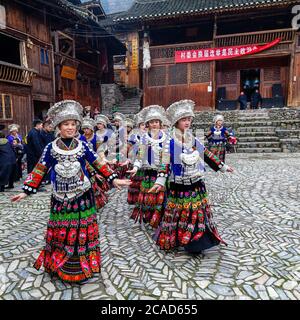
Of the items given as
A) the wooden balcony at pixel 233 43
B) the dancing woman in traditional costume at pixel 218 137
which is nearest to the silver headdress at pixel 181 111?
the dancing woman in traditional costume at pixel 218 137

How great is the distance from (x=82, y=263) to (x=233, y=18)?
60.2 ft

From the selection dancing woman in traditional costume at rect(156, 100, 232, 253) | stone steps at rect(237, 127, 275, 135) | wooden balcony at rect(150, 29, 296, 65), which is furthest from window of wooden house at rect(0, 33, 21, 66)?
dancing woman in traditional costume at rect(156, 100, 232, 253)

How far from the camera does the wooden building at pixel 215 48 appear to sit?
639 inches

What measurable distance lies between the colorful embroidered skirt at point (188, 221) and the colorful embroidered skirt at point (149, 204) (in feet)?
2.91

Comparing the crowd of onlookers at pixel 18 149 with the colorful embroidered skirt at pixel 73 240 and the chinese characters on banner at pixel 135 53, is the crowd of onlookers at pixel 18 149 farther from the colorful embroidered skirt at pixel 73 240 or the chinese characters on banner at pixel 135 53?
the chinese characters on banner at pixel 135 53

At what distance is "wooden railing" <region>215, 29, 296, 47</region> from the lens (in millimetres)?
16062

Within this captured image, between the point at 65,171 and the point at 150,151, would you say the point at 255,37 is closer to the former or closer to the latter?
the point at 150,151

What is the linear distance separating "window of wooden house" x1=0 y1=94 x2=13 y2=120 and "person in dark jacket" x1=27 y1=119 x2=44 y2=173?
13.9ft

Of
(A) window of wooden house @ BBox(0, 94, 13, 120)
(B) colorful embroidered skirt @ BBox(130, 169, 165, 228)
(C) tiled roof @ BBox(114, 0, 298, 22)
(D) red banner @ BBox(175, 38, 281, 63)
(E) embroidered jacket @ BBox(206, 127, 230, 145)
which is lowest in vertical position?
(B) colorful embroidered skirt @ BBox(130, 169, 165, 228)

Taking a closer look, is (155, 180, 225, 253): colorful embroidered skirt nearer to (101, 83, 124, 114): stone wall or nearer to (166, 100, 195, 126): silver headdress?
(166, 100, 195, 126): silver headdress

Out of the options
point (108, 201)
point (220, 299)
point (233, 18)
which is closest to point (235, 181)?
point (108, 201)

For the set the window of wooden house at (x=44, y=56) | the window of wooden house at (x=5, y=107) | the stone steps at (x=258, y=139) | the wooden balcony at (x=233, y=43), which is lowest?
the stone steps at (x=258, y=139)
